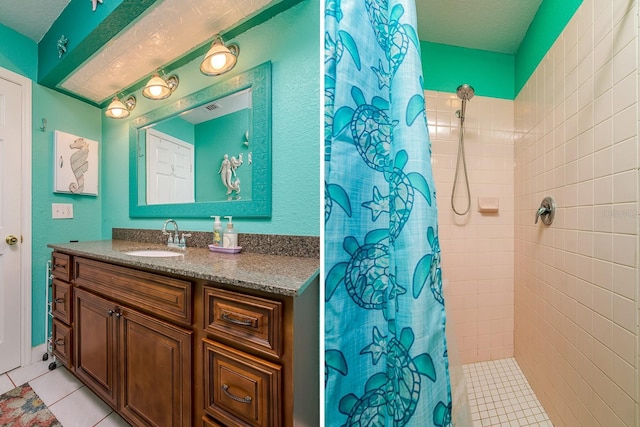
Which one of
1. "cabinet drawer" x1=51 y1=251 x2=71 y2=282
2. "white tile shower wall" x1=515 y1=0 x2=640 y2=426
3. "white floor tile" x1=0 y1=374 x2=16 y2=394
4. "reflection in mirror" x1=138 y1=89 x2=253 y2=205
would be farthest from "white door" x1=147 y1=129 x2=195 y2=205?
"white tile shower wall" x1=515 y1=0 x2=640 y2=426

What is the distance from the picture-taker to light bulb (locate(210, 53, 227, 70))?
50.3 inches

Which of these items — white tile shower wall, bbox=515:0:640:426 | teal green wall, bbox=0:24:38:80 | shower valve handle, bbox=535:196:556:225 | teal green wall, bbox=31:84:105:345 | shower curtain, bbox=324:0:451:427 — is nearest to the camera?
shower curtain, bbox=324:0:451:427

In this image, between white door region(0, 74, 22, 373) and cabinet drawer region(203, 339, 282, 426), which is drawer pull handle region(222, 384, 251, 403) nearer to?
cabinet drawer region(203, 339, 282, 426)

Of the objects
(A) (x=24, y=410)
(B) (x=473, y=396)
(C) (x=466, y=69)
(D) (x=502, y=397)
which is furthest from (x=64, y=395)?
(C) (x=466, y=69)

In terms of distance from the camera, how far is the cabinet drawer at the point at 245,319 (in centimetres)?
67

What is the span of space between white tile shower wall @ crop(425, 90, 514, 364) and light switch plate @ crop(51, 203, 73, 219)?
2464 millimetres

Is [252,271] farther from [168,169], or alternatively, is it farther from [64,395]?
[64,395]

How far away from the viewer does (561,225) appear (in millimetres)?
1153

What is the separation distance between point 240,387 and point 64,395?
52.2 inches

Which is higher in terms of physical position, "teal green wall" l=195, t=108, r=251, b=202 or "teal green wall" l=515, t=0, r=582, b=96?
"teal green wall" l=515, t=0, r=582, b=96

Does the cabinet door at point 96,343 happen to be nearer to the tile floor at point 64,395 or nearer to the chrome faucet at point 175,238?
the tile floor at point 64,395

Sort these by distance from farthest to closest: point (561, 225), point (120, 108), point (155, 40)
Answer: point (120, 108), point (155, 40), point (561, 225)

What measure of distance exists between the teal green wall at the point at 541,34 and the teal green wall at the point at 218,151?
1.48 m

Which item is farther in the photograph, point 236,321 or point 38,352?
point 38,352
